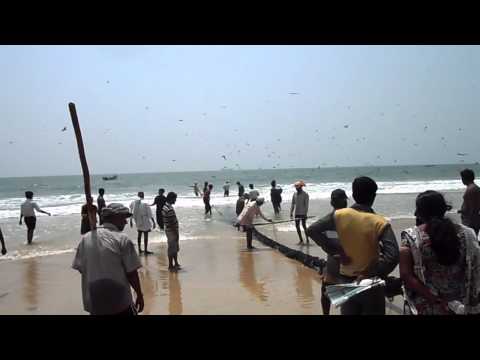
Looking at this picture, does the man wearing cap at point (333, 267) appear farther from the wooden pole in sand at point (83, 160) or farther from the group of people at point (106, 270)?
the wooden pole in sand at point (83, 160)

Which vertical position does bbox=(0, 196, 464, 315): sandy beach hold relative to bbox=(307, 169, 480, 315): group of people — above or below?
below

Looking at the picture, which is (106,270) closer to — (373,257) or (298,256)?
(373,257)

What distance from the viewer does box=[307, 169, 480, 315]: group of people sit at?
247 cm

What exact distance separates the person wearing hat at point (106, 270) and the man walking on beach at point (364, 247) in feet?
5.46

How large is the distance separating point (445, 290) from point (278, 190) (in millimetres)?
16534

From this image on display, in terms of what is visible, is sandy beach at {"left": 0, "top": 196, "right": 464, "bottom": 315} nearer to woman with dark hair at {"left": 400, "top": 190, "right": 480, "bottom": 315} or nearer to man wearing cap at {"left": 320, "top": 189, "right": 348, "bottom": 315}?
man wearing cap at {"left": 320, "top": 189, "right": 348, "bottom": 315}

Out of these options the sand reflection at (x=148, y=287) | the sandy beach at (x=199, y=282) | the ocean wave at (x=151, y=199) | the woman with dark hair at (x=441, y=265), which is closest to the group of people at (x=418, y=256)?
the woman with dark hair at (x=441, y=265)

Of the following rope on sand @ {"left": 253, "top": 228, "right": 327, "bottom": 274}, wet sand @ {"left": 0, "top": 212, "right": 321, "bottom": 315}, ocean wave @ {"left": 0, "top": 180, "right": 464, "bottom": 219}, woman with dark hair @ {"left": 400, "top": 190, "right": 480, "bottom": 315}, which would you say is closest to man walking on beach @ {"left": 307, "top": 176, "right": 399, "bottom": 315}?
woman with dark hair @ {"left": 400, "top": 190, "right": 480, "bottom": 315}

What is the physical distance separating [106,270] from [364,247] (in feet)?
6.51

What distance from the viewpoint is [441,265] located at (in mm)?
2502

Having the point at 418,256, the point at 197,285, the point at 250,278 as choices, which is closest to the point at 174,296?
the point at 197,285
